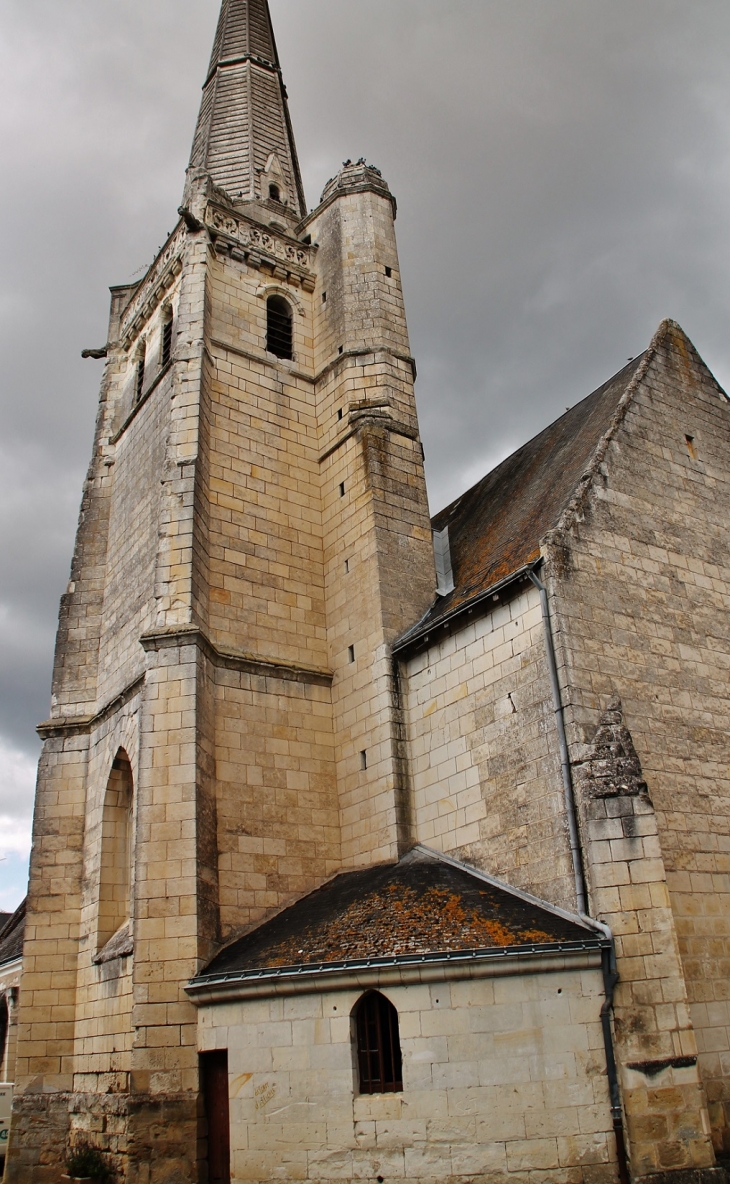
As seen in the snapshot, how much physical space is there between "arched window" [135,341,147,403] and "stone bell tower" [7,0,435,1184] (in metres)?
0.11

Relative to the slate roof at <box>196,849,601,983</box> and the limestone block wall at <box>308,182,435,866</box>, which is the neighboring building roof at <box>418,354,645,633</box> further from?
the slate roof at <box>196,849,601,983</box>

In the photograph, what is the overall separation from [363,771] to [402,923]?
3.48 m

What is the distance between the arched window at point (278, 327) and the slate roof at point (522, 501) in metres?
4.59

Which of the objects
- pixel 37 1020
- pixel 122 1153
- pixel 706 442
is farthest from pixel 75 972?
pixel 706 442

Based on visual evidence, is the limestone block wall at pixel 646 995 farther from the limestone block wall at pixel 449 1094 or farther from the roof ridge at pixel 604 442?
the roof ridge at pixel 604 442

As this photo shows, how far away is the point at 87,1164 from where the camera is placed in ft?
36.5

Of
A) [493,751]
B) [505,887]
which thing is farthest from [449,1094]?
[493,751]

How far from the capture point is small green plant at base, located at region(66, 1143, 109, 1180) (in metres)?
11.0

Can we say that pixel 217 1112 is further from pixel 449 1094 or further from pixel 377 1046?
pixel 449 1094

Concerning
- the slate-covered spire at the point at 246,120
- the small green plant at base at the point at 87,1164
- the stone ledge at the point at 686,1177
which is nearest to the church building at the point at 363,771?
the stone ledge at the point at 686,1177

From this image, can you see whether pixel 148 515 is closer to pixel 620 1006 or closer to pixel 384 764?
pixel 384 764

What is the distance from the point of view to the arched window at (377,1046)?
952 cm

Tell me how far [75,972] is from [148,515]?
23.4ft

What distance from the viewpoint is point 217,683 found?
13180 millimetres
